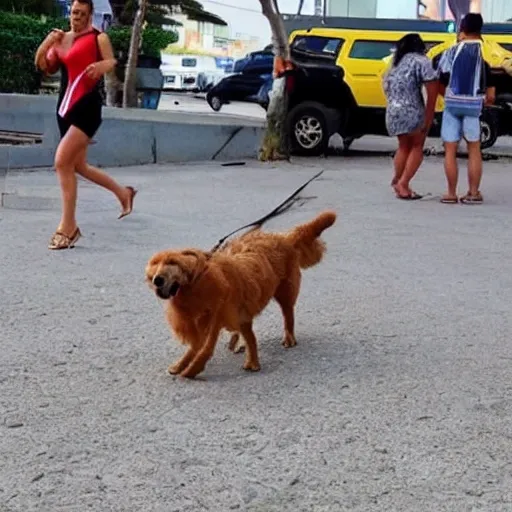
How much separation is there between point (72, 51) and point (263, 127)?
23.6ft

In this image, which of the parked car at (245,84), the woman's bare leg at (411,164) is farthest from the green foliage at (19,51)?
the parked car at (245,84)

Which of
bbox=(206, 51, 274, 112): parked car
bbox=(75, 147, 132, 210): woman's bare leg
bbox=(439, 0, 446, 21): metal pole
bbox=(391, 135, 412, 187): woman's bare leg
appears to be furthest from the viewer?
bbox=(206, 51, 274, 112): parked car

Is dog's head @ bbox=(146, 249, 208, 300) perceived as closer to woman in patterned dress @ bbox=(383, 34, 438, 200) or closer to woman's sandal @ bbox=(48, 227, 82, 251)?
woman's sandal @ bbox=(48, 227, 82, 251)

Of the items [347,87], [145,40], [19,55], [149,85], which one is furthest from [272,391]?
[145,40]

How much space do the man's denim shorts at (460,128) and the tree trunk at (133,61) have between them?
27.7ft

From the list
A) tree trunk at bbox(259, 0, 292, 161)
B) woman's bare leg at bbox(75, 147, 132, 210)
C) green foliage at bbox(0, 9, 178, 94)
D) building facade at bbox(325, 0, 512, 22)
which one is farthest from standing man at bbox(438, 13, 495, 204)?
building facade at bbox(325, 0, 512, 22)

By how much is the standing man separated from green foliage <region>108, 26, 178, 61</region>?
1065 centimetres

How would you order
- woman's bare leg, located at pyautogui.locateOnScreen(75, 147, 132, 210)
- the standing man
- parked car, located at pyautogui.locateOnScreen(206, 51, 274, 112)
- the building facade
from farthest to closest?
parked car, located at pyautogui.locateOnScreen(206, 51, 274, 112), the building facade, the standing man, woman's bare leg, located at pyautogui.locateOnScreen(75, 147, 132, 210)

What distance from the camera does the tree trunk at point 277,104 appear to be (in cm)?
1473

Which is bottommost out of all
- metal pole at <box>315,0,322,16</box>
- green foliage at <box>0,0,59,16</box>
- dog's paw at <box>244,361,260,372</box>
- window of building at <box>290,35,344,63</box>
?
dog's paw at <box>244,361,260,372</box>

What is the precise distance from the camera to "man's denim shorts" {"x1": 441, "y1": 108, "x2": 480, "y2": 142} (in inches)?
425

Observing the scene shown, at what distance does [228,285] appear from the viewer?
15.4ft

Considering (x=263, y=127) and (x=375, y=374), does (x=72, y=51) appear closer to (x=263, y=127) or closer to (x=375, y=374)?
(x=375, y=374)

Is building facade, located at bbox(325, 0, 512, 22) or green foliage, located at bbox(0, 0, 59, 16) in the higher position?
building facade, located at bbox(325, 0, 512, 22)
